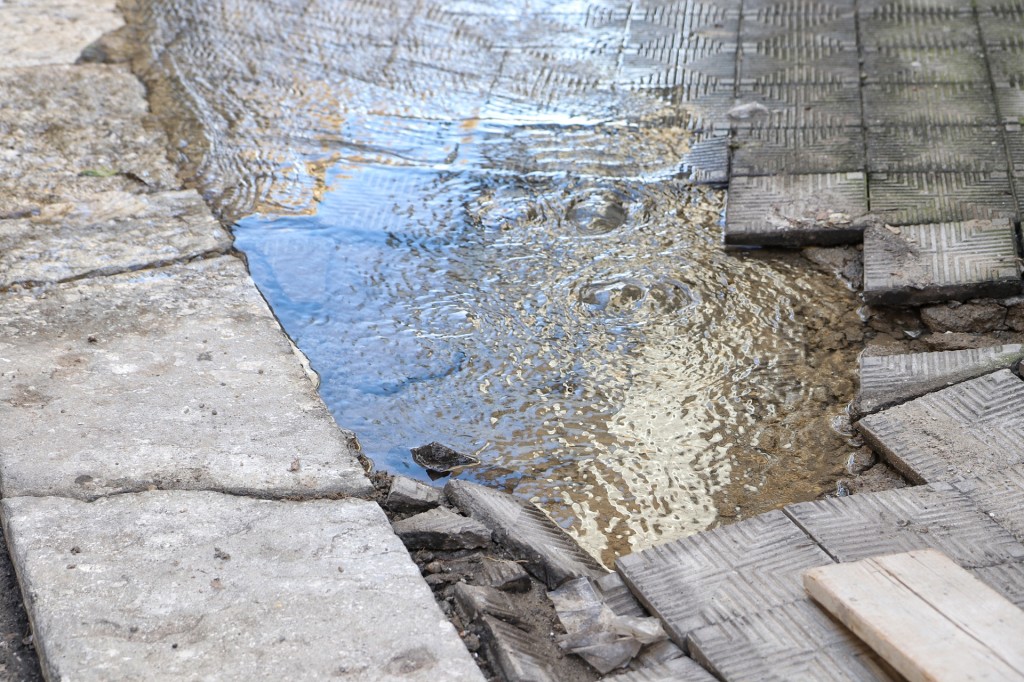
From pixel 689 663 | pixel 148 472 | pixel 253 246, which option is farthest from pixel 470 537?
pixel 253 246

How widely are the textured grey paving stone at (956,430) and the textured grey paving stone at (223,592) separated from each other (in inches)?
59.6

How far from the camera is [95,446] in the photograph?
312 centimetres

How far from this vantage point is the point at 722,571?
2.71 metres

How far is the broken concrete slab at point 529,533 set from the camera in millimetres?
2812

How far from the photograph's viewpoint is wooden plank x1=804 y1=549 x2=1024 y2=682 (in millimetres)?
2225

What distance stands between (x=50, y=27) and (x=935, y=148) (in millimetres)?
4890

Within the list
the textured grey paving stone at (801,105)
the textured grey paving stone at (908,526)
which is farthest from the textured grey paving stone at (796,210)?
the textured grey paving stone at (908,526)

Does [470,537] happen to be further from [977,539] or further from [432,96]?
[432,96]

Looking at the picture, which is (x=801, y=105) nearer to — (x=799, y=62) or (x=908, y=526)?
(x=799, y=62)

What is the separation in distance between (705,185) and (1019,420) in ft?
6.46

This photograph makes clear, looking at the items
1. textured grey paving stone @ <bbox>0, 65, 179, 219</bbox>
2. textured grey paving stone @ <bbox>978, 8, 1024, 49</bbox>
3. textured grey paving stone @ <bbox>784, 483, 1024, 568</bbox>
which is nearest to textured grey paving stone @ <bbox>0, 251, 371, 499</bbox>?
textured grey paving stone @ <bbox>0, 65, 179, 219</bbox>

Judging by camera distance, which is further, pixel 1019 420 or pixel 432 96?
pixel 432 96

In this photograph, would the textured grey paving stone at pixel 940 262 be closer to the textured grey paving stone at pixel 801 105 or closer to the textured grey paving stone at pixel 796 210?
the textured grey paving stone at pixel 796 210

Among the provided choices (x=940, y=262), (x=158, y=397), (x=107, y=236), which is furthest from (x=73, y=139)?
(x=940, y=262)
